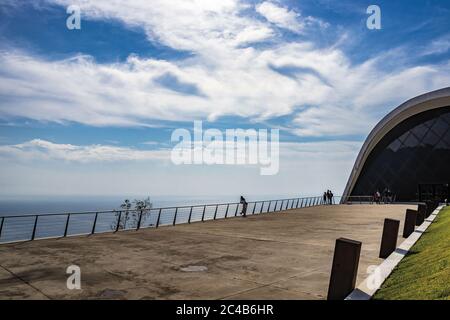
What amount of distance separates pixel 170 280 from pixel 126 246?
15.8 ft

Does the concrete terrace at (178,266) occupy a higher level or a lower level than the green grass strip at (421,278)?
lower

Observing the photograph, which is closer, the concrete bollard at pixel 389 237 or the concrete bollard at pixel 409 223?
the concrete bollard at pixel 389 237

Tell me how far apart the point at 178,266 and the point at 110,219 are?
7538 millimetres

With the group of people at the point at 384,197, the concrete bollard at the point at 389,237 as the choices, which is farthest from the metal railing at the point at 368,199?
the concrete bollard at the point at 389,237

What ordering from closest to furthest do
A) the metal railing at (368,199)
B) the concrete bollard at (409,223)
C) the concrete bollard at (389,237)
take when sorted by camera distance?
the concrete bollard at (389,237) < the concrete bollard at (409,223) < the metal railing at (368,199)

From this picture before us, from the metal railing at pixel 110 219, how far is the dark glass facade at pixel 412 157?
21.2 m

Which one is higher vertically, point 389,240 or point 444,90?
point 444,90

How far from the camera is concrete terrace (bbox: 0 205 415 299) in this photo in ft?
20.4

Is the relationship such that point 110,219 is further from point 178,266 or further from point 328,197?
point 328,197

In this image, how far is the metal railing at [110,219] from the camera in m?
13.0

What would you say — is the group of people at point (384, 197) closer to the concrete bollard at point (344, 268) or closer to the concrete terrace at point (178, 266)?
the concrete terrace at point (178, 266)

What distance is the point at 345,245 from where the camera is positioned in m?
5.28
